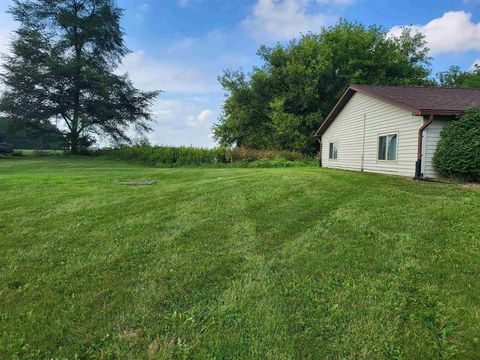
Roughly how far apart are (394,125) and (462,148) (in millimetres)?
2645

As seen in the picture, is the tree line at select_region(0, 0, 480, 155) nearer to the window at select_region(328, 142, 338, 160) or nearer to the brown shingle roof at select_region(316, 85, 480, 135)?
the window at select_region(328, 142, 338, 160)

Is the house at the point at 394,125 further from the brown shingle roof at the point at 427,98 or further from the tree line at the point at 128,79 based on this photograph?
the tree line at the point at 128,79

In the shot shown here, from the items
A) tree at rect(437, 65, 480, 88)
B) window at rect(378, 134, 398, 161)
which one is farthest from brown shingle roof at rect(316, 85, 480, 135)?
tree at rect(437, 65, 480, 88)

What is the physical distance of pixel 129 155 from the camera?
2288 cm

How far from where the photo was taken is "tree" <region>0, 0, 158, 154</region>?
2523 cm

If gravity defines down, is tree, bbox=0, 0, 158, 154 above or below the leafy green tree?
above

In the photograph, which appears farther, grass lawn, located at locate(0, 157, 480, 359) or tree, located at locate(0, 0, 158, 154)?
tree, located at locate(0, 0, 158, 154)

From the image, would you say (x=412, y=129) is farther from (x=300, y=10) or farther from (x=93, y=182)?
(x=300, y=10)

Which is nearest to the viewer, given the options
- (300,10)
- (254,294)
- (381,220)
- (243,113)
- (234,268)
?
(254,294)

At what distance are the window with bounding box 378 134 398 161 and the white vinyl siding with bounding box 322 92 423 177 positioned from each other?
151 mm

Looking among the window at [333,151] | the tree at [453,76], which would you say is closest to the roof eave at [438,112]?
the window at [333,151]

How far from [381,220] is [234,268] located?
274 centimetres

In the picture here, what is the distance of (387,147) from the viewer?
11766 millimetres

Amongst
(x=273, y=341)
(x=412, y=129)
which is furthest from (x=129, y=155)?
(x=273, y=341)
